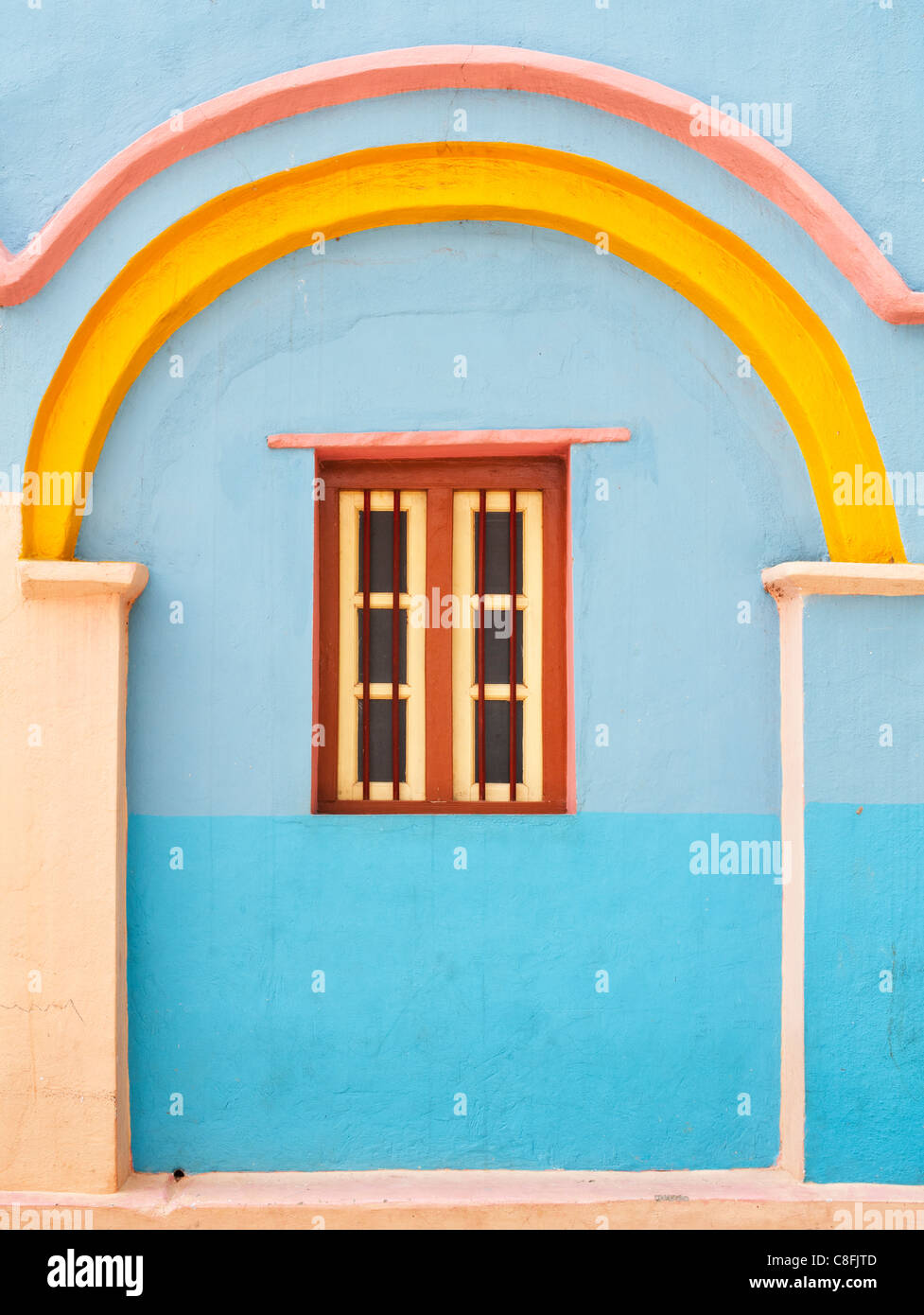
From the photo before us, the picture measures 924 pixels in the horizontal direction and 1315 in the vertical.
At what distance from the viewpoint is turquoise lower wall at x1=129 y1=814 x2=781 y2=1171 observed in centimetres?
402

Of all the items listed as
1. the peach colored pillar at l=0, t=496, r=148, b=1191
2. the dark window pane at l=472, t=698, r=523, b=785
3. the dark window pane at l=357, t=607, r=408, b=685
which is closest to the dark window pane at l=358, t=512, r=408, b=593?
the dark window pane at l=357, t=607, r=408, b=685

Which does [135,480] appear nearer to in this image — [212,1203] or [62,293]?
[62,293]

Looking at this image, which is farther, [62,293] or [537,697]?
[537,697]

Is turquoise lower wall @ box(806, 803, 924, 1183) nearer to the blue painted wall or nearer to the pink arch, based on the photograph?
the blue painted wall

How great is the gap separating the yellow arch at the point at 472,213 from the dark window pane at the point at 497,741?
1504 mm

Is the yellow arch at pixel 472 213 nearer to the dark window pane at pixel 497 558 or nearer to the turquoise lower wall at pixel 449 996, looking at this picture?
the dark window pane at pixel 497 558

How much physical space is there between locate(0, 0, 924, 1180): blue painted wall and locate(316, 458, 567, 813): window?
0.18 metres

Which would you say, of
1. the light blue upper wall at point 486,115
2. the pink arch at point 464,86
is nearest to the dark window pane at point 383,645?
the light blue upper wall at point 486,115

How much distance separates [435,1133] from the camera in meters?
4.02

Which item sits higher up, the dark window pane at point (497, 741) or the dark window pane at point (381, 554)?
the dark window pane at point (381, 554)

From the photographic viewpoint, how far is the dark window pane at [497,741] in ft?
14.0

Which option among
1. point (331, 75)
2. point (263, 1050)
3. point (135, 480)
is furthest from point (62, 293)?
point (263, 1050)

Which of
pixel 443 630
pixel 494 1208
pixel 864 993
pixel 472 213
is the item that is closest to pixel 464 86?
pixel 472 213

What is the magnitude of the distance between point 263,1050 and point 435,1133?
30.6 inches
